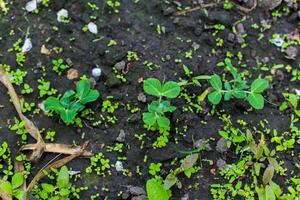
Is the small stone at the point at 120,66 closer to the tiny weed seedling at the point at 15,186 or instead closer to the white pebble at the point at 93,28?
the white pebble at the point at 93,28

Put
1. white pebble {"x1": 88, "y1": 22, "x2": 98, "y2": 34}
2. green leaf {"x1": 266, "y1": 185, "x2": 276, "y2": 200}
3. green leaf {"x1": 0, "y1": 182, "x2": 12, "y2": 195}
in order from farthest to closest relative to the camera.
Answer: white pebble {"x1": 88, "y1": 22, "x2": 98, "y2": 34}
green leaf {"x1": 266, "y1": 185, "x2": 276, "y2": 200}
green leaf {"x1": 0, "y1": 182, "x2": 12, "y2": 195}

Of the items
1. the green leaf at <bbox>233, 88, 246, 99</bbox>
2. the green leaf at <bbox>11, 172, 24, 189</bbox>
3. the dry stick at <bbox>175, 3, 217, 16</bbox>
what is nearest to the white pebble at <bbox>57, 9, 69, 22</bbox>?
the dry stick at <bbox>175, 3, 217, 16</bbox>

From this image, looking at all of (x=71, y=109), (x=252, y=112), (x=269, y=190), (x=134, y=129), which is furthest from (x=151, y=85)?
(x=269, y=190)

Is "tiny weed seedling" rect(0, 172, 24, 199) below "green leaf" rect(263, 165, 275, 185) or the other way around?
the other way around

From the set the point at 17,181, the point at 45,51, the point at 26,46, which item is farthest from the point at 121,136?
the point at 26,46

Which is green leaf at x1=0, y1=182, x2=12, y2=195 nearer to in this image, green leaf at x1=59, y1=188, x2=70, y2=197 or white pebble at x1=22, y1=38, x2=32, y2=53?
green leaf at x1=59, y1=188, x2=70, y2=197

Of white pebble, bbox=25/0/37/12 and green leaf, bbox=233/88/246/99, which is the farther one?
white pebble, bbox=25/0/37/12

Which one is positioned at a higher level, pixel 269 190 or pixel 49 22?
pixel 49 22

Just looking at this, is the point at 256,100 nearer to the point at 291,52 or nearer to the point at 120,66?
the point at 291,52

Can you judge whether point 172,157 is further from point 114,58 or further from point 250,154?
point 114,58
